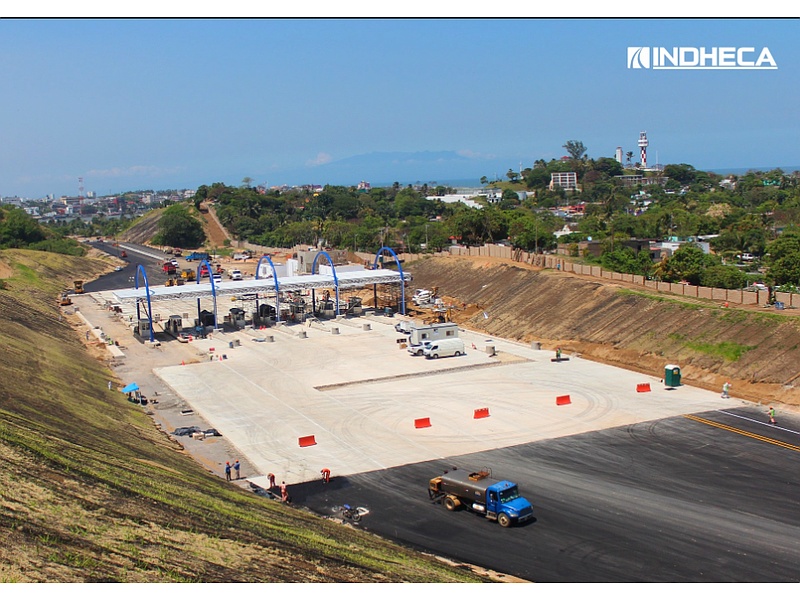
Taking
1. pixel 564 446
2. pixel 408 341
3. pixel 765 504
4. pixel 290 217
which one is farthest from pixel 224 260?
pixel 765 504

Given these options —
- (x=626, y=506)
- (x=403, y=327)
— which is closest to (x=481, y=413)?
(x=626, y=506)

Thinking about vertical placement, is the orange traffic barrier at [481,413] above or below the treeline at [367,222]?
below

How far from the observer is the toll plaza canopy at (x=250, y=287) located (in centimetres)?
6228

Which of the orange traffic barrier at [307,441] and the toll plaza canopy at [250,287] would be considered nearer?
the orange traffic barrier at [307,441]

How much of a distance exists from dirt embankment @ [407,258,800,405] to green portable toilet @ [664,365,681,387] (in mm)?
1238

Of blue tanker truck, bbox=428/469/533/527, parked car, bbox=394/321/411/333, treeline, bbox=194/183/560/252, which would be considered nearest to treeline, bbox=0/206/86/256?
treeline, bbox=194/183/560/252

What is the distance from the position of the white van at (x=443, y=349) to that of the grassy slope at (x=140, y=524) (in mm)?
20779

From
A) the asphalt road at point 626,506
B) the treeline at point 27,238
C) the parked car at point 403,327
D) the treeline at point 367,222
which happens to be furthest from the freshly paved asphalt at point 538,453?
the treeline at point 27,238

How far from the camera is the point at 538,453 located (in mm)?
32969

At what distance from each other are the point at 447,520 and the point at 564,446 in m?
9.06

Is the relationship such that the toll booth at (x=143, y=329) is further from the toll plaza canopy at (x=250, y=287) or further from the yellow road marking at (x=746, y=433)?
the yellow road marking at (x=746, y=433)

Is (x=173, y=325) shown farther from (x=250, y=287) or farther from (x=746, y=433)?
(x=746, y=433)

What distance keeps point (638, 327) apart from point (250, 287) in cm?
2992

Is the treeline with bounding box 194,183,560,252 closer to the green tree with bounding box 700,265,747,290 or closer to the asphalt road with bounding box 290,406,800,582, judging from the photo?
the green tree with bounding box 700,265,747,290
